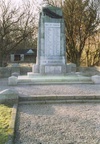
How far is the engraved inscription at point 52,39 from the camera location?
12.4 meters

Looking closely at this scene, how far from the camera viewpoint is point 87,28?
22234 millimetres

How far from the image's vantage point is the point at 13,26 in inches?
923

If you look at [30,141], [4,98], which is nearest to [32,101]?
[4,98]

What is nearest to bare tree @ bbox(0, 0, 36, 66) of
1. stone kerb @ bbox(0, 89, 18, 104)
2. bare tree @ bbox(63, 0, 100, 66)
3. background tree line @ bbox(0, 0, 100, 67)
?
background tree line @ bbox(0, 0, 100, 67)

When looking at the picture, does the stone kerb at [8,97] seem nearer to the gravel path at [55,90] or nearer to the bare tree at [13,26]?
the gravel path at [55,90]

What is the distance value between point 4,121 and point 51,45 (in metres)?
7.99

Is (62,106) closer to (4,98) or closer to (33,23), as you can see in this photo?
(4,98)

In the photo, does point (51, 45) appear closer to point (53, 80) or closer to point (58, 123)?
point (53, 80)

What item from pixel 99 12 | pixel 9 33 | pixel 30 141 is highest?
pixel 99 12

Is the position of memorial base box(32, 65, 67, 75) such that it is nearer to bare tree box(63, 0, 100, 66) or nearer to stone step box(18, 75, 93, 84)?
stone step box(18, 75, 93, 84)

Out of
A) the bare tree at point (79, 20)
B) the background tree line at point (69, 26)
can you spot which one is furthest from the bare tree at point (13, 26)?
the bare tree at point (79, 20)

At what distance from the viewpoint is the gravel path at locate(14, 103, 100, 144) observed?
4.25 metres

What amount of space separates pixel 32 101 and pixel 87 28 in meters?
16.5

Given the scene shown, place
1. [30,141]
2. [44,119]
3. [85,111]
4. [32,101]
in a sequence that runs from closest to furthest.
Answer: [30,141] < [44,119] < [85,111] < [32,101]
